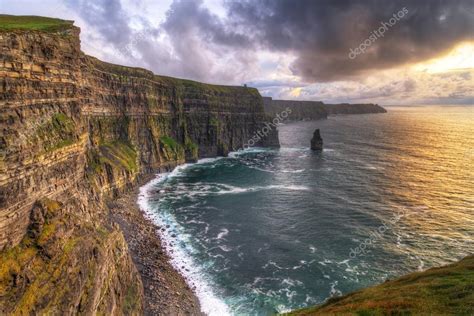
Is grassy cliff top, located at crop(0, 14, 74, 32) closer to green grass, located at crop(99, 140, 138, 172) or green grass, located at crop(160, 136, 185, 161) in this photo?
green grass, located at crop(99, 140, 138, 172)

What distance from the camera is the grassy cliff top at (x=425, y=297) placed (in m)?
22.1

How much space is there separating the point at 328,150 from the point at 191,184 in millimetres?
85292

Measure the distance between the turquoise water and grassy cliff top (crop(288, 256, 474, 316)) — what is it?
13.6 metres

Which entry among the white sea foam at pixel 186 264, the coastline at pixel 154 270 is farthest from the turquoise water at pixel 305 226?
the coastline at pixel 154 270

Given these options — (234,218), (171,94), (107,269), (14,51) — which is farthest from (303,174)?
(14,51)

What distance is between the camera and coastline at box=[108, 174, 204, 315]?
128 feet

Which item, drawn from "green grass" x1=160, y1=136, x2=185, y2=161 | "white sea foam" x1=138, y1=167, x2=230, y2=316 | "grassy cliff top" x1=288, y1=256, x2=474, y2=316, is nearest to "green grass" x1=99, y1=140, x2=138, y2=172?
"white sea foam" x1=138, y1=167, x2=230, y2=316

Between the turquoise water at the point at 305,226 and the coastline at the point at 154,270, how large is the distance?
1.97 m

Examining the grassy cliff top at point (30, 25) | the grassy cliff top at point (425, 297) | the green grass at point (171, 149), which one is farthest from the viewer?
the green grass at point (171, 149)

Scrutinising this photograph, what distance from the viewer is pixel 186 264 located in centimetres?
4900

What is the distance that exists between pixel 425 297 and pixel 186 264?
3478 centimetres

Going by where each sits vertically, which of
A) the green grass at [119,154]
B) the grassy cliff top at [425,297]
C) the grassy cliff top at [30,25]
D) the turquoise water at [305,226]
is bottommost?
the turquoise water at [305,226]

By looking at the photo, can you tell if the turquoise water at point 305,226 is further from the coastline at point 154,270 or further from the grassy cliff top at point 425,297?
the grassy cliff top at point 425,297

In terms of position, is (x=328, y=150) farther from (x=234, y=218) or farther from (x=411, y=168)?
(x=234, y=218)
